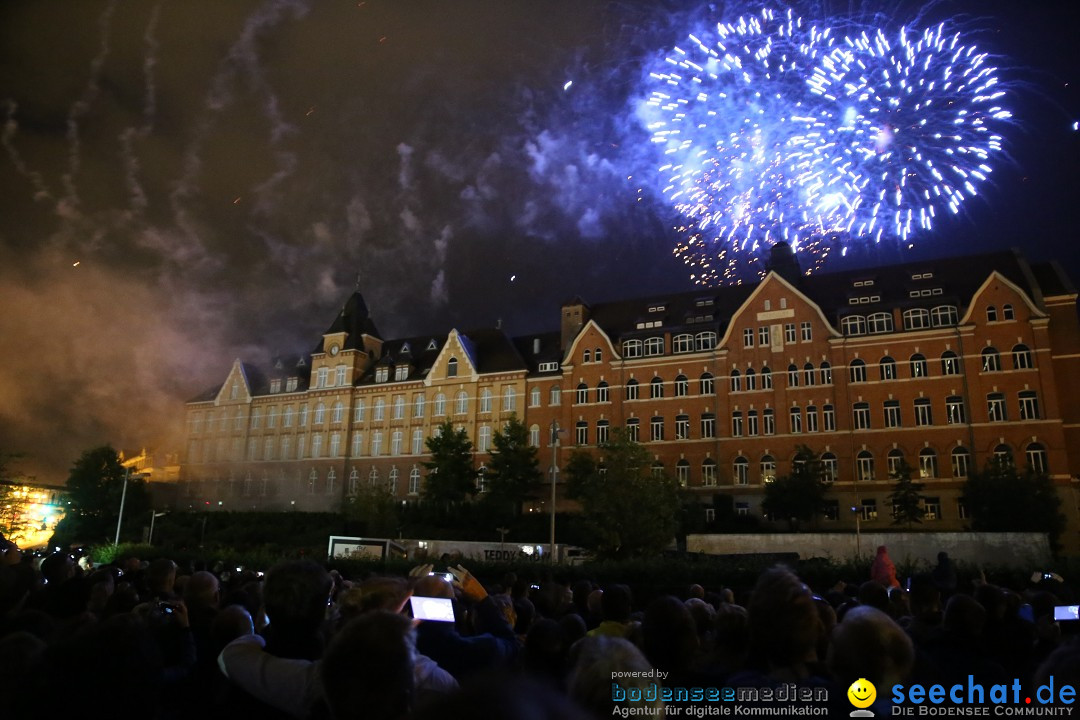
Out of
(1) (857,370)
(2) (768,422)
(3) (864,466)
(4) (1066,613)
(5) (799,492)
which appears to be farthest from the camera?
(2) (768,422)

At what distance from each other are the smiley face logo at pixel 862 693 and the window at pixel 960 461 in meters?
51.3

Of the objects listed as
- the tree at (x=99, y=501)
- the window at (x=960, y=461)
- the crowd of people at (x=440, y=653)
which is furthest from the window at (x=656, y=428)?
the crowd of people at (x=440, y=653)

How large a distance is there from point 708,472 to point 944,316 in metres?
19.7

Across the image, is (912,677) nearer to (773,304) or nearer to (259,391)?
(773,304)

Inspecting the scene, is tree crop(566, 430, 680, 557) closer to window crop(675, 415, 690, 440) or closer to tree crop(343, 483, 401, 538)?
window crop(675, 415, 690, 440)

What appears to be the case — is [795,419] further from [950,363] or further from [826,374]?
[950,363]

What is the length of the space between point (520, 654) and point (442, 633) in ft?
2.78

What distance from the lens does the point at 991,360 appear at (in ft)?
161

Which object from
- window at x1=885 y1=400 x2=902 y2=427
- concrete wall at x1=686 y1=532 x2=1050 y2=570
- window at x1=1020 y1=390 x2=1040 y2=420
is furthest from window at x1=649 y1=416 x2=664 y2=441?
window at x1=1020 y1=390 x2=1040 y2=420

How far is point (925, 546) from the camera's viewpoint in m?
40.3

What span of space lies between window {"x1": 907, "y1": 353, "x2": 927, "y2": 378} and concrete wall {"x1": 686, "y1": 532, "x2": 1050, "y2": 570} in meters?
13.7

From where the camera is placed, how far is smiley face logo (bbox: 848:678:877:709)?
4230 millimetres

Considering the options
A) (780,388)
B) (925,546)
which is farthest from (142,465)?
(925,546)

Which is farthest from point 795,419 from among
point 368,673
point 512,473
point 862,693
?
point 368,673
